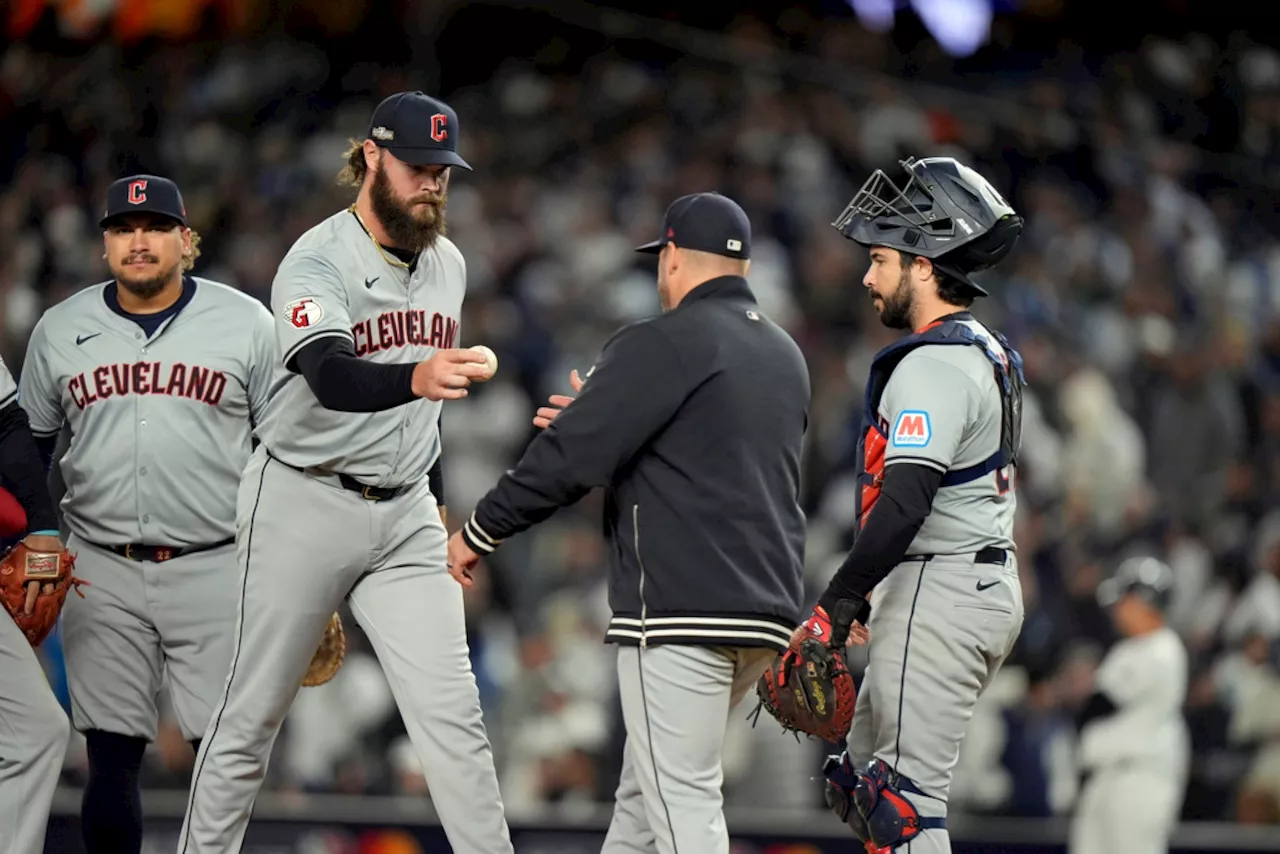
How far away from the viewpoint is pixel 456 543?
4844mm

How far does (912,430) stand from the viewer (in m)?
4.77

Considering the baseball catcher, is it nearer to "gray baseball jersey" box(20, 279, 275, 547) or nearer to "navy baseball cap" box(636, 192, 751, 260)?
"navy baseball cap" box(636, 192, 751, 260)

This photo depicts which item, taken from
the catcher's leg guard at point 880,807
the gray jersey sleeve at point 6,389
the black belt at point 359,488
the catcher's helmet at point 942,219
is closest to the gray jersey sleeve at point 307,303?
the black belt at point 359,488

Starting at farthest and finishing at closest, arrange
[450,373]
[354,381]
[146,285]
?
[146,285] → [354,381] → [450,373]

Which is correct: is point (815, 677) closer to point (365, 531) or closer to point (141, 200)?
point (365, 531)

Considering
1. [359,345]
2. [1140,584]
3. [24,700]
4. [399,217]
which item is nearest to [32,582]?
[24,700]

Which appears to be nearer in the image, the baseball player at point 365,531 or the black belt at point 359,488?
the baseball player at point 365,531

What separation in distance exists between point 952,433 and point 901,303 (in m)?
0.50

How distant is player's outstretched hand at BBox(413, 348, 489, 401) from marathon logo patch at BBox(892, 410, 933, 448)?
1.12 m

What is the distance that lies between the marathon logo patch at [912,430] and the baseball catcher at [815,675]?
0.45 meters

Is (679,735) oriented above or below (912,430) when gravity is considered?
below

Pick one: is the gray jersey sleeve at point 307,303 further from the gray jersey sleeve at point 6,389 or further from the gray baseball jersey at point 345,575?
the gray jersey sleeve at point 6,389

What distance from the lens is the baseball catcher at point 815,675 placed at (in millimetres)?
4812

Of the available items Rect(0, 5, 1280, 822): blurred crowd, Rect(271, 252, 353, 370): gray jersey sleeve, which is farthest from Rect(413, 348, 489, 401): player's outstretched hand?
Rect(0, 5, 1280, 822): blurred crowd
